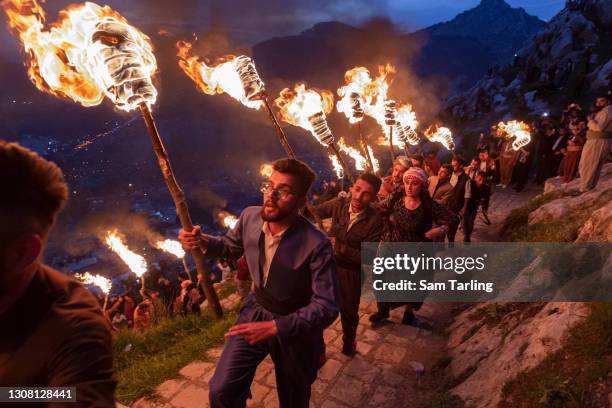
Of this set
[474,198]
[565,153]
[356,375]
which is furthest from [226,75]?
[565,153]

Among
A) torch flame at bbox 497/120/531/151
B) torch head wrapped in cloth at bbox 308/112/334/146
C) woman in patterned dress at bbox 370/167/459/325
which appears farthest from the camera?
torch flame at bbox 497/120/531/151

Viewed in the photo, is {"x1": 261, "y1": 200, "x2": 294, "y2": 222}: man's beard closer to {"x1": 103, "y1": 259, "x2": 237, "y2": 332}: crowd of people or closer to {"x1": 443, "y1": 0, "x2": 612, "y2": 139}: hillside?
{"x1": 103, "y1": 259, "x2": 237, "y2": 332}: crowd of people

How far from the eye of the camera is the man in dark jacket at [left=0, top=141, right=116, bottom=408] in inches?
55.8

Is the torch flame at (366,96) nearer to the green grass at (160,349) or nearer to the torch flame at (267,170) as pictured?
the torch flame at (267,170)

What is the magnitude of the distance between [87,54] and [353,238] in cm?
398

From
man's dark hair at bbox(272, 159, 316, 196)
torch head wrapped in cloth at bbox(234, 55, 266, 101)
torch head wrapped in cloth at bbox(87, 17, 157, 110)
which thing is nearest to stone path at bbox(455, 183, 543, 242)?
torch head wrapped in cloth at bbox(234, 55, 266, 101)

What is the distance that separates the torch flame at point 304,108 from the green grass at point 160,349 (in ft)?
14.1

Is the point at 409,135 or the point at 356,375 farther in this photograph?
the point at 409,135

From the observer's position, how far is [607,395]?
279 cm

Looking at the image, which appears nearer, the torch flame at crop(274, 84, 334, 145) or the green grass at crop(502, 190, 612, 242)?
the green grass at crop(502, 190, 612, 242)

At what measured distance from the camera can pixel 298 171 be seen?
125 inches

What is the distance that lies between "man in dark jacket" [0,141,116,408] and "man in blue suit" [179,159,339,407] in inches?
54.3

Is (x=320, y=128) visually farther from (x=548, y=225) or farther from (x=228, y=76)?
(x=548, y=225)

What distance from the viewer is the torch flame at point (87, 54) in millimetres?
4043
